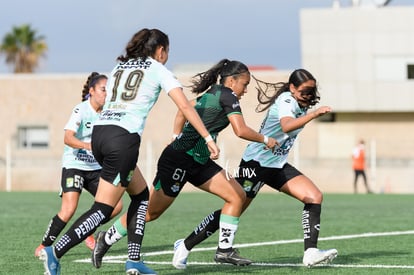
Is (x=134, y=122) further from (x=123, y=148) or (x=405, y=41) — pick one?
(x=405, y=41)

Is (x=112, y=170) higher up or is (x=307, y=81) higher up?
(x=307, y=81)

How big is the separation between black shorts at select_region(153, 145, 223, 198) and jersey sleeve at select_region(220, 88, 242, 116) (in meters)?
0.58

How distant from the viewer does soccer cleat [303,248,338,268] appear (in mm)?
9781

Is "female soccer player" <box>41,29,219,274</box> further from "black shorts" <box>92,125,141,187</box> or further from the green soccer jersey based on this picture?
the green soccer jersey

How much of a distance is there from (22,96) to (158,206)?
38.8 meters

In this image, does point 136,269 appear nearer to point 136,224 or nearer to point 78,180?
point 136,224

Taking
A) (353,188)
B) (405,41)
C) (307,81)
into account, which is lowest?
(353,188)

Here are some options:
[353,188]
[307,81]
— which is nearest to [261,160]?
[307,81]

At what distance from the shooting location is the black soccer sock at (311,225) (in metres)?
10.1

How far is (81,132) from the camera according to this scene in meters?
11.1

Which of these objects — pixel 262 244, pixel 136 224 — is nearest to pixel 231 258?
pixel 136 224

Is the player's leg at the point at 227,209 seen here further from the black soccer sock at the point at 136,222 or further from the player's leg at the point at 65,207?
the player's leg at the point at 65,207

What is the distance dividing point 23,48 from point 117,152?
68252 mm

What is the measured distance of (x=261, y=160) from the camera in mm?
10289
